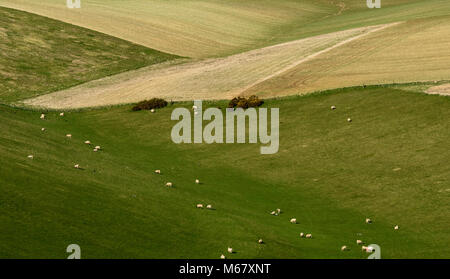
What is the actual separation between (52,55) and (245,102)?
3298 cm

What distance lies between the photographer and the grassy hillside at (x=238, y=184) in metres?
30.8

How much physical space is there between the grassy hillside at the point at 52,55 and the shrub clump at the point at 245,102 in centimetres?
2162

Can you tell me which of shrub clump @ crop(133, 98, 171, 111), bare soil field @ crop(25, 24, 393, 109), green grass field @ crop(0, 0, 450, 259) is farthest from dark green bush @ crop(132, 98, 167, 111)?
bare soil field @ crop(25, 24, 393, 109)

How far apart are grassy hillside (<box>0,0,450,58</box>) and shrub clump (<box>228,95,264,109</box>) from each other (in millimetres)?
31797

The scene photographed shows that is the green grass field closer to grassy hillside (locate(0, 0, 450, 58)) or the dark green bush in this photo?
the dark green bush

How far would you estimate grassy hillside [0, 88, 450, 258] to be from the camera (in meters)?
30.8

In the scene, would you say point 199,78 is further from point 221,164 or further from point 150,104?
point 221,164

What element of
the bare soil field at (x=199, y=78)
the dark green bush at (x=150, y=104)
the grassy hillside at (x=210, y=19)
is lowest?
the dark green bush at (x=150, y=104)

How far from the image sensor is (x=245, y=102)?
209ft

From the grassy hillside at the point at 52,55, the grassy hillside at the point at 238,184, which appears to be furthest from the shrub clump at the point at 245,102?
the grassy hillside at the point at 52,55

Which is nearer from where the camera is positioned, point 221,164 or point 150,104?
point 221,164

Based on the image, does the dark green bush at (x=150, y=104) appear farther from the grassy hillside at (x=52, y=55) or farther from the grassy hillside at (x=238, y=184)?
the grassy hillside at (x=52, y=55)

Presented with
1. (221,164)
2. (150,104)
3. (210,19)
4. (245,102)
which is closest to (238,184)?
(221,164)
